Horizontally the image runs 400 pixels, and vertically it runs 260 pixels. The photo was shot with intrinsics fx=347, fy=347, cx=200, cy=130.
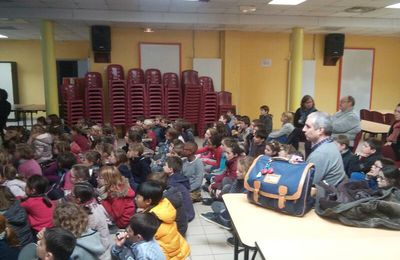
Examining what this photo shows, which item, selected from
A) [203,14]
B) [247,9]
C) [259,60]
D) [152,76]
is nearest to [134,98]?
[152,76]

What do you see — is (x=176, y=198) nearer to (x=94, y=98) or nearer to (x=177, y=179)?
(x=177, y=179)

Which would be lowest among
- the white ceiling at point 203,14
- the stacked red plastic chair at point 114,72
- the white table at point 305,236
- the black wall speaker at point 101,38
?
the white table at point 305,236

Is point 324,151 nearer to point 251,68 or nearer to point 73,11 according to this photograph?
point 73,11

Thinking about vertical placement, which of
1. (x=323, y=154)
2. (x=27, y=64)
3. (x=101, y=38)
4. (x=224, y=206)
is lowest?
(x=224, y=206)

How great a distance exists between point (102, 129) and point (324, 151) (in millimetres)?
4382

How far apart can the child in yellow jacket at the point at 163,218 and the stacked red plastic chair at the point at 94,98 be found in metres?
6.15

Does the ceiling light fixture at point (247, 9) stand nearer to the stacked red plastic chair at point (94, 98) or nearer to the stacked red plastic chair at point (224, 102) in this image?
the stacked red plastic chair at point (224, 102)

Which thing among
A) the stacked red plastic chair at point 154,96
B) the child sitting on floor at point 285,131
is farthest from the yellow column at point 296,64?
the stacked red plastic chair at point 154,96

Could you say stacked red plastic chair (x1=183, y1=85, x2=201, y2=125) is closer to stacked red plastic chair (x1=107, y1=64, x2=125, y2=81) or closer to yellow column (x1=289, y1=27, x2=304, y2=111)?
stacked red plastic chair (x1=107, y1=64, x2=125, y2=81)

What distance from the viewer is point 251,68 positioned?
32.7 feet

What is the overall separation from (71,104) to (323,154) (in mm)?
7057

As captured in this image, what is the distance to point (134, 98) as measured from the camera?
8578mm

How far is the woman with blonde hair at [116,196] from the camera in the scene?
130 inches

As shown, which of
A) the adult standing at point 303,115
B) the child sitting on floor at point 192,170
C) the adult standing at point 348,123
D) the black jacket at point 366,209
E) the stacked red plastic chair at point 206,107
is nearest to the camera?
the black jacket at point 366,209
